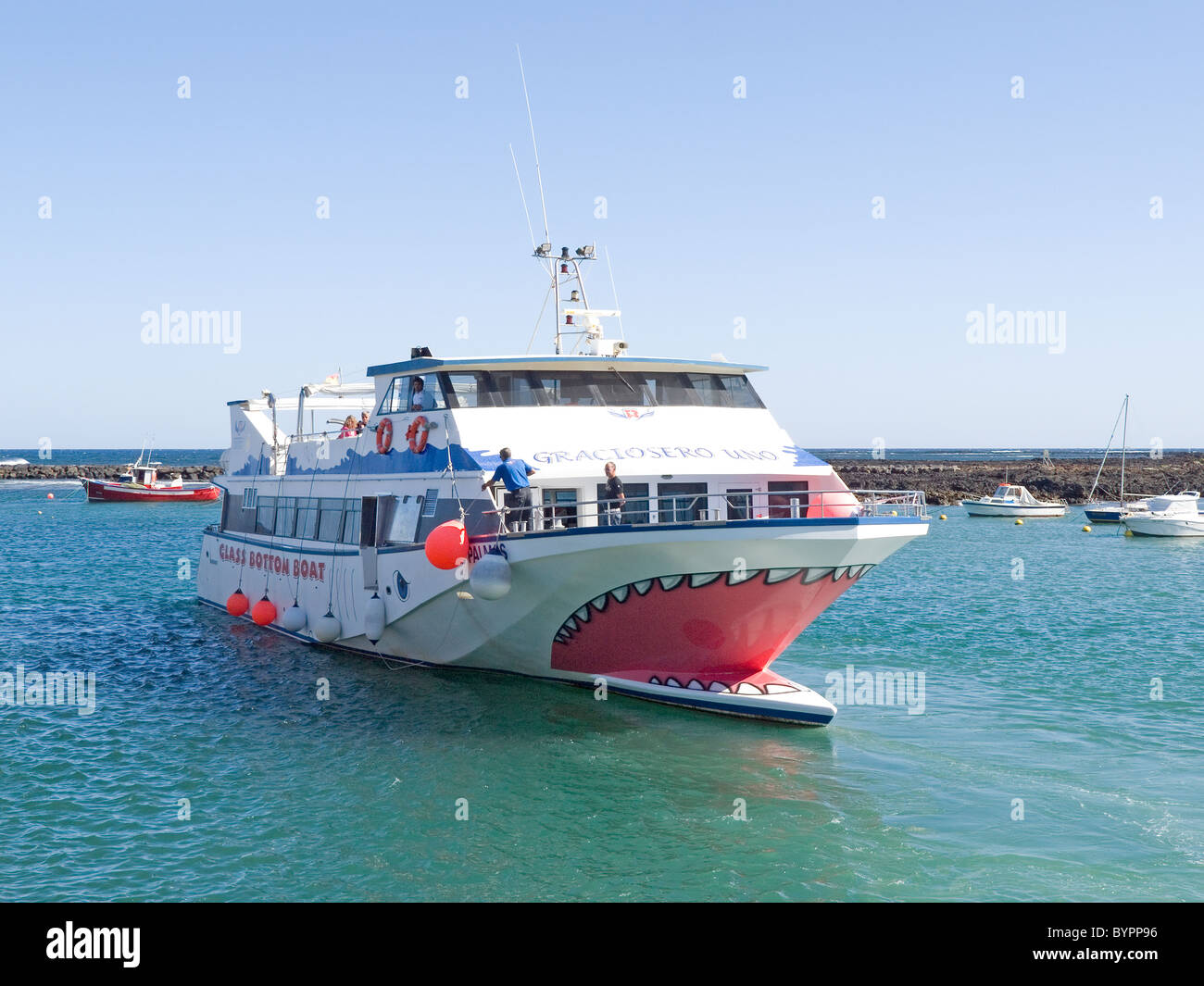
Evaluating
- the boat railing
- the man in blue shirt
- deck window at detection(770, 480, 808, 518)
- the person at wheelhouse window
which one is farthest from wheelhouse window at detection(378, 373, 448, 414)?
deck window at detection(770, 480, 808, 518)

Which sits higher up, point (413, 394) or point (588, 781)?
point (413, 394)

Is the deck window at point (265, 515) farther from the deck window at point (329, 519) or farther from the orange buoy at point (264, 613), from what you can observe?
the deck window at point (329, 519)

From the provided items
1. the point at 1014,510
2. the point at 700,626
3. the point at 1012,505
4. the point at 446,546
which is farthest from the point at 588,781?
the point at 1012,505

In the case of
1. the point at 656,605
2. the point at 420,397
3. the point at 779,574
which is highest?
the point at 420,397

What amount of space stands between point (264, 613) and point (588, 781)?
37.5 feet

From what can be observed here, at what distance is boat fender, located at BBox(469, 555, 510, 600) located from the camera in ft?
46.2

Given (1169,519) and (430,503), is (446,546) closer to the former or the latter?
(430,503)

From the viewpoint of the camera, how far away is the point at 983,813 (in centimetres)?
1145

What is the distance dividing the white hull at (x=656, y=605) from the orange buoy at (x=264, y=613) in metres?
5.01

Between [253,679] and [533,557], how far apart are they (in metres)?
6.91

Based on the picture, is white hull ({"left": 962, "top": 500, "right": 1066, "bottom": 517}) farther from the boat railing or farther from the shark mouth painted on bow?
the shark mouth painted on bow

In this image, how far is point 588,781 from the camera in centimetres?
1245

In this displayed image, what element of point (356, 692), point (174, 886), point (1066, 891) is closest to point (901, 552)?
point (356, 692)

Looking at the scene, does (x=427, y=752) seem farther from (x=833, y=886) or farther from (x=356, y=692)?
(x=833, y=886)
